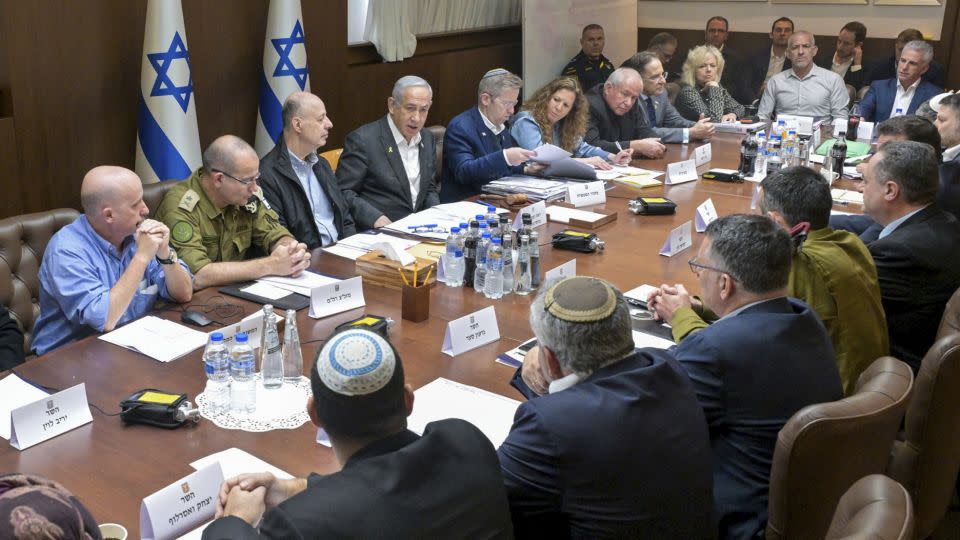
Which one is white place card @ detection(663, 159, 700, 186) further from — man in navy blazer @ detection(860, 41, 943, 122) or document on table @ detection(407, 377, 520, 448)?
document on table @ detection(407, 377, 520, 448)

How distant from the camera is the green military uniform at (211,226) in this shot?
341 centimetres

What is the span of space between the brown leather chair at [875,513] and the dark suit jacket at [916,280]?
5.90 ft

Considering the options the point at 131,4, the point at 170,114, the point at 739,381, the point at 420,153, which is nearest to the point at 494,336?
the point at 739,381

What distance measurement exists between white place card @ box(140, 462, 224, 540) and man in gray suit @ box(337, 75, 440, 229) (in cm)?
265

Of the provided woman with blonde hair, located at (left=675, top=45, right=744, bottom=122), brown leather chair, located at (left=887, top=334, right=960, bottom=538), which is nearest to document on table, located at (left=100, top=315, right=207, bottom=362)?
brown leather chair, located at (left=887, top=334, right=960, bottom=538)

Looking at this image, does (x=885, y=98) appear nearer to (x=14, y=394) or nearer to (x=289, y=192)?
(x=289, y=192)

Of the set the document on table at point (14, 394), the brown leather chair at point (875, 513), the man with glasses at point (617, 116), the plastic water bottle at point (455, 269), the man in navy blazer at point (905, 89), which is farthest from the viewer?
the man in navy blazer at point (905, 89)

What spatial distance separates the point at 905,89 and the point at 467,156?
3.95 m

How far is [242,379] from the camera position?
7.77 ft

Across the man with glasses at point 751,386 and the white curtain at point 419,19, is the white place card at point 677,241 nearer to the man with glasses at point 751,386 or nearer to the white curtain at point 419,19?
the man with glasses at point 751,386

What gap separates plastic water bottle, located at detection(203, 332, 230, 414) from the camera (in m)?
2.37

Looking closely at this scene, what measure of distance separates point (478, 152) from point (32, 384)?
114 inches

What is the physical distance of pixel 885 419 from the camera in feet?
6.68

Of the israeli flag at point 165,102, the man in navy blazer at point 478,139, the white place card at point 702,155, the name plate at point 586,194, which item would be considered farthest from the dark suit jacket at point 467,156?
the israeli flag at point 165,102
